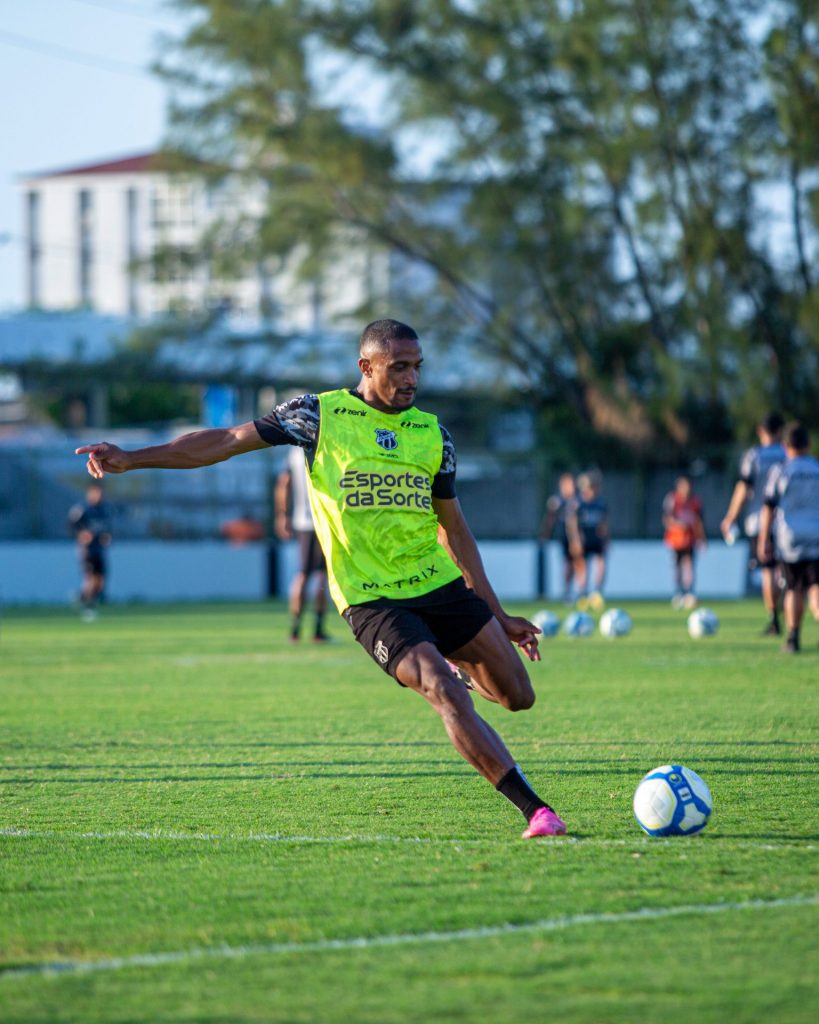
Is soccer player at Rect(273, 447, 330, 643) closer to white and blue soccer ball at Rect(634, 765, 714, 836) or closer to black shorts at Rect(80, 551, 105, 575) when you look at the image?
black shorts at Rect(80, 551, 105, 575)

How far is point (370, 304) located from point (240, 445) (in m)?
31.5

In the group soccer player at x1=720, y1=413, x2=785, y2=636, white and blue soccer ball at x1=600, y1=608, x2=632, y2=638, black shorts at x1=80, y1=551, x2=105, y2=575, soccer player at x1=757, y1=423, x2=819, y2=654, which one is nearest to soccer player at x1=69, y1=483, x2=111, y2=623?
black shorts at x1=80, y1=551, x2=105, y2=575

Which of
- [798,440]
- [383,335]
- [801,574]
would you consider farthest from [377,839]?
[798,440]

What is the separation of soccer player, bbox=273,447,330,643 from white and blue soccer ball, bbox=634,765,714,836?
34.1 ft

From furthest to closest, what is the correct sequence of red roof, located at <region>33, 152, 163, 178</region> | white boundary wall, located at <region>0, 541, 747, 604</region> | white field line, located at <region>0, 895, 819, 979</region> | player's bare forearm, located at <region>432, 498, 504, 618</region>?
red roof, located at <region>33, 152, 163, 178</region> < white boundary wall, located at <region>0, 541, 747, 604</region> < player's bare forearm, located at <region>432, 498, 504, 618</region> < white field line, located at <region>0, 895, 819, 979</region>

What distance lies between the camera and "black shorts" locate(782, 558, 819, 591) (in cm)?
1494

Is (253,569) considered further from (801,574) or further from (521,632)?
(521,632)

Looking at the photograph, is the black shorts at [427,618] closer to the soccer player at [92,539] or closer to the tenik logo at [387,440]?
the tenik logo at [387,440]

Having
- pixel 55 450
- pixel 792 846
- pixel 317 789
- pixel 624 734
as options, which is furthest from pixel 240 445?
pixel 55 450

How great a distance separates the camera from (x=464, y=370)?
38.5m

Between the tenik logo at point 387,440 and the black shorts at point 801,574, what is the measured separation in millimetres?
9026

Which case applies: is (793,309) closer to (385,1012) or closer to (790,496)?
(790,496)

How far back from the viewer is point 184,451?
654 cm

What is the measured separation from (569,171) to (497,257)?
109 inches
